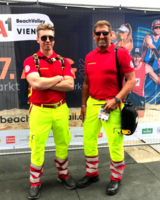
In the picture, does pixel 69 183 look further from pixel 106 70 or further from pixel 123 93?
pixel 106 70

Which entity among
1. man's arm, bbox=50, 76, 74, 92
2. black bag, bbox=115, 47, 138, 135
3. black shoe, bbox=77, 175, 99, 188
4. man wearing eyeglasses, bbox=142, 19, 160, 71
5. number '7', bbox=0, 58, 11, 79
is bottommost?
black shoe, bbox=77, 175, 99, 188

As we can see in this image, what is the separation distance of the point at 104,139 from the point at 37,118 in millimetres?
1727

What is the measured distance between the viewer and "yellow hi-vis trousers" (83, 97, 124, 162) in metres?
2.29

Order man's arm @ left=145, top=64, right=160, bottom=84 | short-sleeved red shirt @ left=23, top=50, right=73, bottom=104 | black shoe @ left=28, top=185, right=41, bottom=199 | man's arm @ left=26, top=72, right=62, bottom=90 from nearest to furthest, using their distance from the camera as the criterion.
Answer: man's arm @ left=26, top=72, right=62, bottom=90 < short-sleeved red shirt @ left=23, top=50, right=73, bottom=104 < black shoe @ left=28, top=185, right=41, bottom=199 < man's arm @ left=145, top=64, right=160, bottom=84

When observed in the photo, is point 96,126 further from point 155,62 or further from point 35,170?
point 155,62

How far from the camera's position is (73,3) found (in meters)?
2.98

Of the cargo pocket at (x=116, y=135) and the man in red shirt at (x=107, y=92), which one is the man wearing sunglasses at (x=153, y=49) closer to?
the man in red shirt at (x=107, y=92)

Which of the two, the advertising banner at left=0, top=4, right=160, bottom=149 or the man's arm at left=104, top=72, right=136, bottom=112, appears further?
the advertising banner at left=0, top=4, right=160, bottom=149

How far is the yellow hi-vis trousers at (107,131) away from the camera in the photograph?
7.50ft

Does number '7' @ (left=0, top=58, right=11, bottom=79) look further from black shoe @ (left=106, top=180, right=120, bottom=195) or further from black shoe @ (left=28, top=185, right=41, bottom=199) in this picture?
black shoe @ (left=106, top=180, right=120, bottom=195)

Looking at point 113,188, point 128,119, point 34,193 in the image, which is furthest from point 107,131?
point 34,193

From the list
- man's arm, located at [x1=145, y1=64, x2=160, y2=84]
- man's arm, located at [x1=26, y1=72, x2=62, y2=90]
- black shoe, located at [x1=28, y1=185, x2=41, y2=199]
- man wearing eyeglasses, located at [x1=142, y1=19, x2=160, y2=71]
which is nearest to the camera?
man's arm, located at [x1=26, y1=72, x2=62, y2=90]

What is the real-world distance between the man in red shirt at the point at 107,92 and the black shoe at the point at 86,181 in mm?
12

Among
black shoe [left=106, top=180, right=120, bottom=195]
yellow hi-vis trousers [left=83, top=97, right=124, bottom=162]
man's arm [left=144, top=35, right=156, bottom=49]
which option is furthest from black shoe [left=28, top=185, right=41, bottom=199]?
man's arm [left=144, top=35, right=156, bottom=49]
